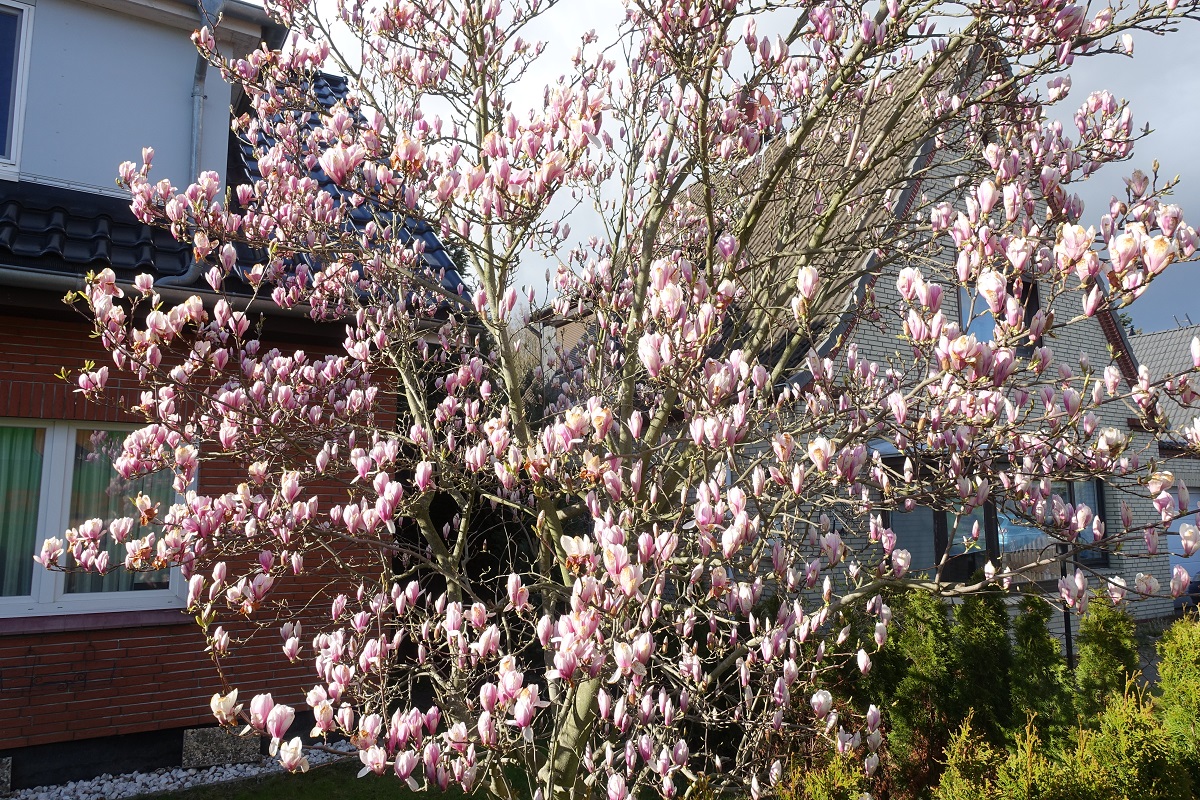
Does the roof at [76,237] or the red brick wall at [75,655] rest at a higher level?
the roof at [76,237]

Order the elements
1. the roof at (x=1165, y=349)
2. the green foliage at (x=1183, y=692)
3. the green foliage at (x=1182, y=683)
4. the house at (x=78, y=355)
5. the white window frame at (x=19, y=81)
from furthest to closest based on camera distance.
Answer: the roof at (x=1165, y=349) < the white window frame at (x=19, y=81) < the house at (x=78, y=355) < the green foliage at (x=1182, y=683) < the green foliage at (x=1183, y=692)

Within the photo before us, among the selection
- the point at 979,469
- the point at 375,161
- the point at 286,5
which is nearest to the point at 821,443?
the point at 979,469

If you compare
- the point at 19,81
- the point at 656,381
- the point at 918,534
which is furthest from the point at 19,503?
the point at 918,534

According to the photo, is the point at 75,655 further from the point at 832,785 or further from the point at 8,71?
the point at 832,785

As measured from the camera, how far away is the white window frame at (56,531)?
16.3 feet

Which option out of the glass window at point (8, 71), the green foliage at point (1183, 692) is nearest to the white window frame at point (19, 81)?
the glass window at point (8, 71)

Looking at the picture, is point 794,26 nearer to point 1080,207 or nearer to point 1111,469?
point 1080,207

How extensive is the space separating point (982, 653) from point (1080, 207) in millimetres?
3928

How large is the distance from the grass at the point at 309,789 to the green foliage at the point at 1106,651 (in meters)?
5.02

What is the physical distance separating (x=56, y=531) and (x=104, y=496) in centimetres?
36

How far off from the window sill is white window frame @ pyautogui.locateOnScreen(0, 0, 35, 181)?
3219 millimetres

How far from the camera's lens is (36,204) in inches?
200

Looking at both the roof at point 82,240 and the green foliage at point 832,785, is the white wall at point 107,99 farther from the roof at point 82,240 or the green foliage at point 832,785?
the green foliage at point 832,785

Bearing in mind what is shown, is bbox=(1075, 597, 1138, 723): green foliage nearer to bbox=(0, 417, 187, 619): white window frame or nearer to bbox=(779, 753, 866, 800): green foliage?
bbox=(779, 753, 866, 800): green foliage
